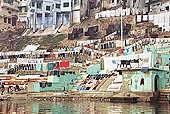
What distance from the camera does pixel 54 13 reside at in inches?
2586

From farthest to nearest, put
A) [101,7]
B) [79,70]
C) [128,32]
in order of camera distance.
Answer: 1. [101,7]
2. [128,32]
3. [79,70]

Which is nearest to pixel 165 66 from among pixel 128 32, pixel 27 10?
pixel 128 32

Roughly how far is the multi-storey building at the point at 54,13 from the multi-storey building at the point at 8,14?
4799 mm

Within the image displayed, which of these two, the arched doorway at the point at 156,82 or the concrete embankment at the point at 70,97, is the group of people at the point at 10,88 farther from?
the arched doorway at the point at 156,82

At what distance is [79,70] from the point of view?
38.9 meters

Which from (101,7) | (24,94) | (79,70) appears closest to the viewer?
(24,94)

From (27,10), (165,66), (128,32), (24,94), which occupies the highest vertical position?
(27,10)

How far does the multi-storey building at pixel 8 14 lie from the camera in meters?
69.0

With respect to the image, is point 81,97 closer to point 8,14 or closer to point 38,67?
point 38,67

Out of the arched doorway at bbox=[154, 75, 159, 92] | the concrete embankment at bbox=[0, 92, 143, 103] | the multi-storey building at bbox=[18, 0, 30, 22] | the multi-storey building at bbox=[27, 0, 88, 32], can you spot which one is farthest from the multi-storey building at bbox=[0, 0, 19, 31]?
the arched doorway at bbox=[154, 75, 159, 92]

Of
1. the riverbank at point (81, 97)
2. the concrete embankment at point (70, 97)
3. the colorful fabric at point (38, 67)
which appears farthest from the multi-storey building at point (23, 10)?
the concrete embankment at point (70, 97)

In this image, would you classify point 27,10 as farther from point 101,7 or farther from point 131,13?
point 131,13

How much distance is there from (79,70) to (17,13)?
3820 cm

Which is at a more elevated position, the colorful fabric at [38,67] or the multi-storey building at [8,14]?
the multi-storey building at [8,14]
